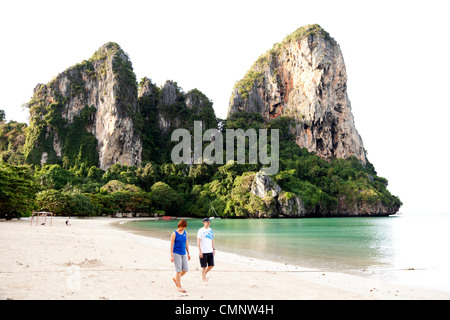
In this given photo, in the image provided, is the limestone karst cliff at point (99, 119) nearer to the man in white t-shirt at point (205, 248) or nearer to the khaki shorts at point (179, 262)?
the man in white t-shirt at point (205, 248)

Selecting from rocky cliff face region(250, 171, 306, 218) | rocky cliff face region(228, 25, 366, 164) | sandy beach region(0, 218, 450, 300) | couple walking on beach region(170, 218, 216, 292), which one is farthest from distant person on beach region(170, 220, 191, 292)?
rocky cliff face region(228, 25, 366, 164)

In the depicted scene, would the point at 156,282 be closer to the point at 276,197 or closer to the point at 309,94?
the point at 276,197

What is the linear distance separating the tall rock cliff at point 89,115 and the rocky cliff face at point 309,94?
3949cm

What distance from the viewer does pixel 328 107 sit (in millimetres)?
103938

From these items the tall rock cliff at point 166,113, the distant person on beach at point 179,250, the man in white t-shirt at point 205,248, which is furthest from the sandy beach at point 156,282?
the tall rock cliff at point 166,113

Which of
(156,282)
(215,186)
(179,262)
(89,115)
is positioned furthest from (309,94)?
(179,262)

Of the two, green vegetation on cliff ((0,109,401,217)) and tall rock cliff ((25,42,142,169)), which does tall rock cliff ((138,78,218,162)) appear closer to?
tall rock cliff ((25,42,142,169))

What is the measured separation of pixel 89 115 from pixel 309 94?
230ft

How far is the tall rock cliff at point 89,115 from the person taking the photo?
8812 centimetres

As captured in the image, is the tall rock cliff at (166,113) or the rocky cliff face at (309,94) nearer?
the tall rock cliff at (166,113)

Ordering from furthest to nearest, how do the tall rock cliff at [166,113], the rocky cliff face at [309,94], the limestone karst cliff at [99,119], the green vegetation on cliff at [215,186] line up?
the rocky cliff face at [309,94] → the tall rock cliff at [166,113] → the limestone karst cliff at [99,119] → the green vegetation on cliff at [215,186]
